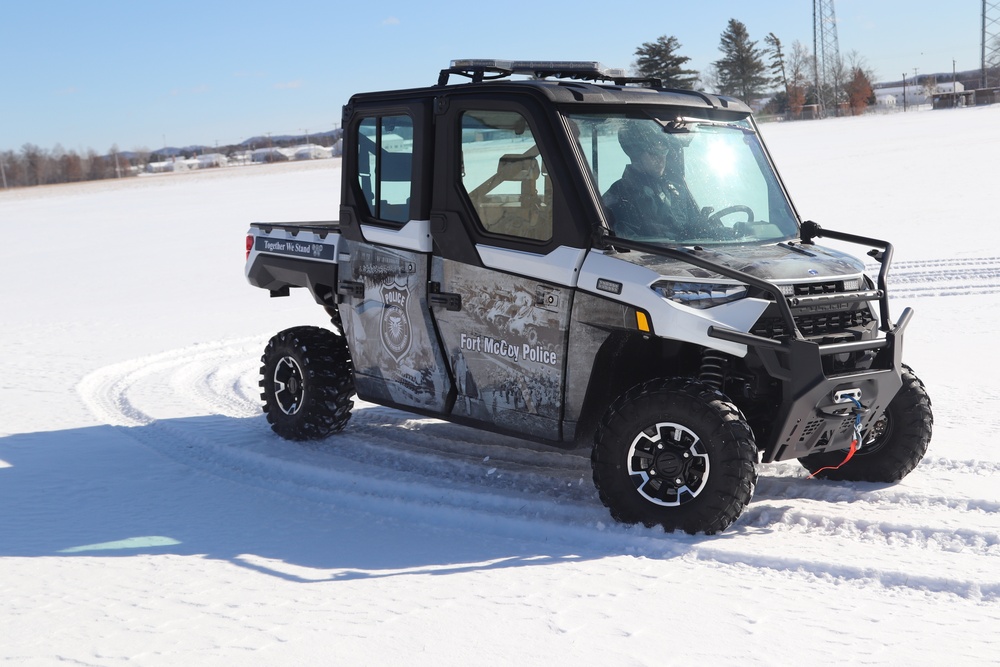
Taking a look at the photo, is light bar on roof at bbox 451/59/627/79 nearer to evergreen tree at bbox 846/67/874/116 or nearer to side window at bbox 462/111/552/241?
side window at bbox 462/111/552/241

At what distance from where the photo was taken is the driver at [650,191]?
208 inches

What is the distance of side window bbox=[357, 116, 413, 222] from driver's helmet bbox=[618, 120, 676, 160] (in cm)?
125

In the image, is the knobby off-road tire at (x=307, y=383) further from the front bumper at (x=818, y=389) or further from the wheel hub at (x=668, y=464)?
the front bumper at (x=818, y=389)

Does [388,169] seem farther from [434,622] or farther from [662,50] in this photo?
[662,50]

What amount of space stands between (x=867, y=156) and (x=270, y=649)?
28.6 m

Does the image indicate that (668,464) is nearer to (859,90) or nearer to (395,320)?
(395,320)

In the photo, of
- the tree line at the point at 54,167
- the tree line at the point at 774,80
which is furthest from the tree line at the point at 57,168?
the tree line at the point at 774,80

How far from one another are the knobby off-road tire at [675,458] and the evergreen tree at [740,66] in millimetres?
74437

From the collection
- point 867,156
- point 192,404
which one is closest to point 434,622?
point 192,404

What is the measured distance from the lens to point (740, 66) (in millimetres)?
77500

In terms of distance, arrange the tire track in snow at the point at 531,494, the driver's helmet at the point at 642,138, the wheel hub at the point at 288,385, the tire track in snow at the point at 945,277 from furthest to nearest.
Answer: the tire track in snow at the point at 945,277
the wheel hub at the point at 288,385
the driver's helmet at the point at 642,138
the tire track in snow at the point at 531,494

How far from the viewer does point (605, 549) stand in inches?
190

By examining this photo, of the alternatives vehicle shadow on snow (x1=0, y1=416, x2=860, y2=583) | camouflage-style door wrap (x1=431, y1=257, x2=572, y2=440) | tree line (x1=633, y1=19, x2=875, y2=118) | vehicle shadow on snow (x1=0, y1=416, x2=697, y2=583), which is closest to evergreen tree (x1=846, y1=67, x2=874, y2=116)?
tree line (x1=633, y1=19, x2=875, y2=118)

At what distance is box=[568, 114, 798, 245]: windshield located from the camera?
5328 millimetres
